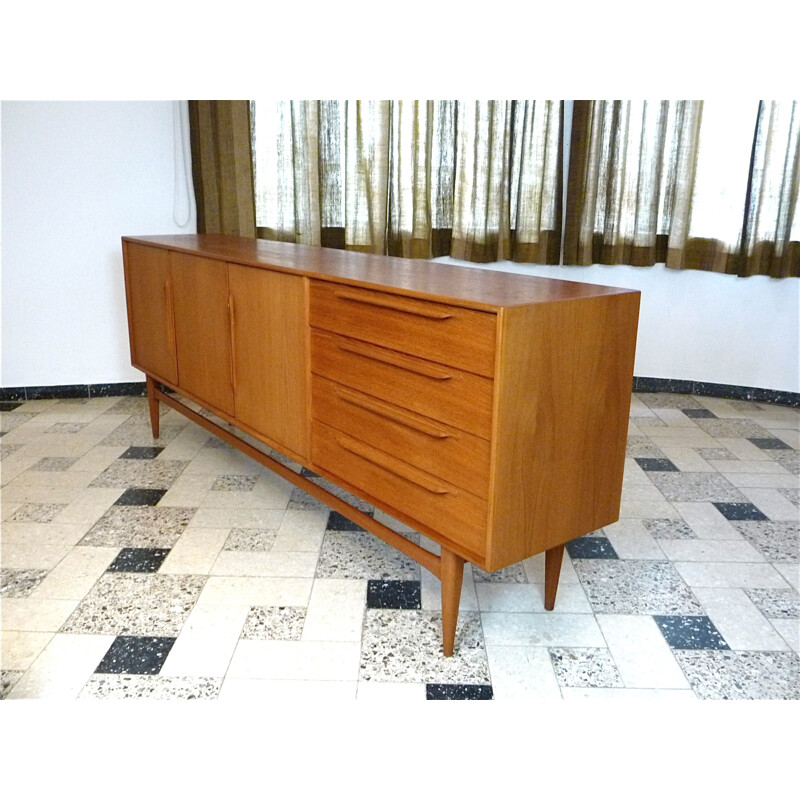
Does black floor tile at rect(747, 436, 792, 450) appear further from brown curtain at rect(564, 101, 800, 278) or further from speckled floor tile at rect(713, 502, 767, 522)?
brown curtain at rect(564, 101, 800, 278)

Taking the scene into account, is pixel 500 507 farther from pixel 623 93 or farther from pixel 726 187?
pixel 726 187

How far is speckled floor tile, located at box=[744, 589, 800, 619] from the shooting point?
218 cm

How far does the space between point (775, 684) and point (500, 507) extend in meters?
0.82

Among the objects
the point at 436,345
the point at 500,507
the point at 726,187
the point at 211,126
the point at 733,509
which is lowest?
the point at 733,509

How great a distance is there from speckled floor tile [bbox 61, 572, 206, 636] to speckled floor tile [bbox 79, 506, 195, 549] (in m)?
0.22

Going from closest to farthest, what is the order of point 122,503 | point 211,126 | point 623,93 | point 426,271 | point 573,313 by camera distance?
point 623,93 → point 573,313 → point 426,271 → point 122,503 → point 211,126

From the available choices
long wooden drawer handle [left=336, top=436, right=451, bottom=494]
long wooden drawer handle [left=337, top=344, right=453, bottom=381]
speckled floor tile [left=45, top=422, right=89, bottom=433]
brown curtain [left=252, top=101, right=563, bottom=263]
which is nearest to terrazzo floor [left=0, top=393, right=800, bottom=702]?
speckled floor tile [left=45, top=422, right=89, bottom=433]

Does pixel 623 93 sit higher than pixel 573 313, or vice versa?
pixel 623 93

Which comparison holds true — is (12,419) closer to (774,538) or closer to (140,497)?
(140,497)

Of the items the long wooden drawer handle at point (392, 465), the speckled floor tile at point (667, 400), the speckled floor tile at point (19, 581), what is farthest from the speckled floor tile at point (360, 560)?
the speckled floor tile at point (667, 400)

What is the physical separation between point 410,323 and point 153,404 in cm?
199

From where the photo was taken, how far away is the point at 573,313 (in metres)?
1.70

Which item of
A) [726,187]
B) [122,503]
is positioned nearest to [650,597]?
[122,503]

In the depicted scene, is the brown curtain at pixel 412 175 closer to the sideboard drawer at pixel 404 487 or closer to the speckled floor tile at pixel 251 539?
the speckled floor tile at pixel 251 539
